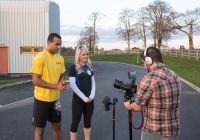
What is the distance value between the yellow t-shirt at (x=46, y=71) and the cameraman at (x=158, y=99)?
5.62 ft

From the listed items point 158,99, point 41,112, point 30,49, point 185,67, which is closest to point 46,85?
point 41,112

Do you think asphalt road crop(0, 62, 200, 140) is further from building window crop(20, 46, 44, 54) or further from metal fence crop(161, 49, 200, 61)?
metal fence crop(161, 49, 200, 61)

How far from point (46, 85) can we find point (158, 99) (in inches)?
76.2

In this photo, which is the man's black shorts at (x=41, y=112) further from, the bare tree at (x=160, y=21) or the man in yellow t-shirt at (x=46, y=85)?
the bare tree at (x=160, y=21)

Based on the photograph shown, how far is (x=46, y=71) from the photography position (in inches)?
171

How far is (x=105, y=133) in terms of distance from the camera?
20.1 feet

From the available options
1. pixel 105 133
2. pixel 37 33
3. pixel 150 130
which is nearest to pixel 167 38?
pixel 37 33

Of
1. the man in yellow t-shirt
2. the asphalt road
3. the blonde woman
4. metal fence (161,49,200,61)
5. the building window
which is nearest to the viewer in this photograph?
the man in yellow t-shirt

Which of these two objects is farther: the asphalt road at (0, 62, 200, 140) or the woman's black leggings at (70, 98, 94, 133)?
the asphalt road at (0, 62, 200, 140)

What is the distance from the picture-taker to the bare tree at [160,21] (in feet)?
142

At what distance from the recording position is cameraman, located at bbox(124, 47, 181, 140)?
2887 mm

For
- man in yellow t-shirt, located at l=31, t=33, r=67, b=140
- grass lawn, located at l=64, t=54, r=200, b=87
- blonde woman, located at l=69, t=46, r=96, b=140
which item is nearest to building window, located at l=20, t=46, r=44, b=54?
grass lawn, located at l=64, t=54, r=200, b=87

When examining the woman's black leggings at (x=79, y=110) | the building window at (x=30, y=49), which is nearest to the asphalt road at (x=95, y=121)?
the woman's black leggings at (x=79, y=110)

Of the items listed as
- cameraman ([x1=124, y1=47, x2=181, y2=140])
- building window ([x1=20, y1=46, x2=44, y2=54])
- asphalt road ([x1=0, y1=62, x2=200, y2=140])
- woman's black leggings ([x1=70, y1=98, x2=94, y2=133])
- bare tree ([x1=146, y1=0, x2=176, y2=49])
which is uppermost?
bare tree ([x1=146, y1=0, x2=176, y2=49])
